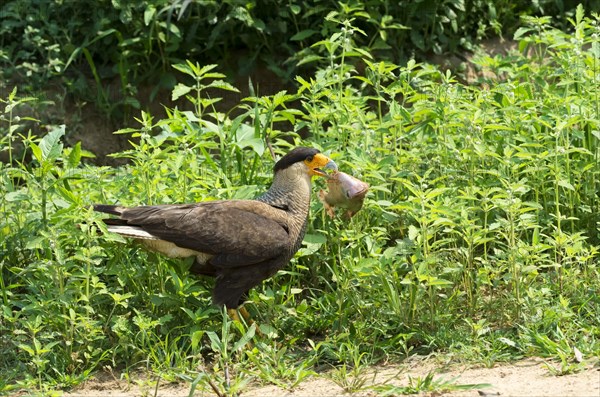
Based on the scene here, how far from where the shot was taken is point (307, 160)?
6.28 m

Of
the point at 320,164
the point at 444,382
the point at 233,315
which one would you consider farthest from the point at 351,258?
the point at 444,382

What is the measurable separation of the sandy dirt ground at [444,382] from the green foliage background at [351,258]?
71mm

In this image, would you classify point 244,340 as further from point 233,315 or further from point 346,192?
point 346,192

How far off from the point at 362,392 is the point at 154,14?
4408 mm

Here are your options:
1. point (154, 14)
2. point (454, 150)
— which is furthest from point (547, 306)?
point (154, 14)

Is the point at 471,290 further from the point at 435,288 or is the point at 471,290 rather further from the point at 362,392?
the point at 362,392

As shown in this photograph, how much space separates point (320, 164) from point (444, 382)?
60.0 inches

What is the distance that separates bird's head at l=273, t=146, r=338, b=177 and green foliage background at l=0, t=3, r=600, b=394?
0.73 feet

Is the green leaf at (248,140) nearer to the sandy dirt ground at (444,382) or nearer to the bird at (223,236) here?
the bird at (223,236)

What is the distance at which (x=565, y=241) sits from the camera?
6000mm

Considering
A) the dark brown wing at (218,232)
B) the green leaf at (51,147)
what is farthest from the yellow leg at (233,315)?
the green leaf at (51,147)

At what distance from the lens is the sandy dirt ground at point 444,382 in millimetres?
5141

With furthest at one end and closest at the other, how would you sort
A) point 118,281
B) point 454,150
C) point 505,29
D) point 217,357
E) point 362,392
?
point 505,29, point 454,150, point 118,281, point 217,357, point 362,392

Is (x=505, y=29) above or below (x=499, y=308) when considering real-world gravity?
above
